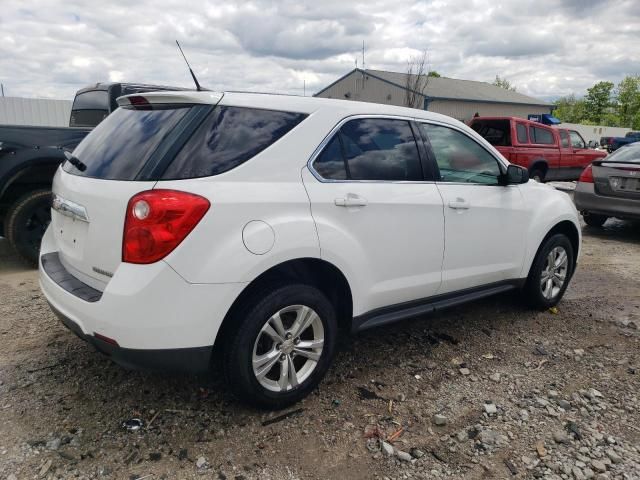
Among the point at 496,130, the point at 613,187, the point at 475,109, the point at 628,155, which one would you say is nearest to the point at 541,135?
the point at 496,130

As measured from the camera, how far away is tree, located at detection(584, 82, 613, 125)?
241 ft

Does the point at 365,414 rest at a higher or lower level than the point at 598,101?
lower

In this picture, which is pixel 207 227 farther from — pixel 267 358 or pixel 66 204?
pixel 66 204

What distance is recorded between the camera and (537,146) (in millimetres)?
12953

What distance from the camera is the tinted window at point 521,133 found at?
494 inches

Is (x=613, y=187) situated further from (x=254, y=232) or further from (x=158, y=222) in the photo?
(x=158, y=222)

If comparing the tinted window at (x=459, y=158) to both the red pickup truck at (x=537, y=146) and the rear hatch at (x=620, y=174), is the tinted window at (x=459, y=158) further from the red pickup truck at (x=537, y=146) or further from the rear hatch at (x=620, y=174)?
the red pickup truck at (x=537, y=146)

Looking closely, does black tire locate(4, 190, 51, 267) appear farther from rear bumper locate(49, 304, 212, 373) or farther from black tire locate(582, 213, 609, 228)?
black tire locate(582, 213, 609, 228)

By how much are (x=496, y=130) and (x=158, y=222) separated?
39.1ft

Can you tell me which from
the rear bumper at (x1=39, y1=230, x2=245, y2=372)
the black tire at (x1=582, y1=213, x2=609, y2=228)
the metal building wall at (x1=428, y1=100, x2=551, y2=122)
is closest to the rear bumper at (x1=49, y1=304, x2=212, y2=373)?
the rear bumper at (x1=39, y1=230, x2=245, y2=372)

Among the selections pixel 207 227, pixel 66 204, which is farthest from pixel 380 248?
pixel 66 204

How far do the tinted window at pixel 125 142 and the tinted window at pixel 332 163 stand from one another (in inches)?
30.0

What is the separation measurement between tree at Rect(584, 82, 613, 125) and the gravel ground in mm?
82293

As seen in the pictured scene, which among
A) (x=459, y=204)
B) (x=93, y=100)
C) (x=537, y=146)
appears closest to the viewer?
(x=459, y=204)
